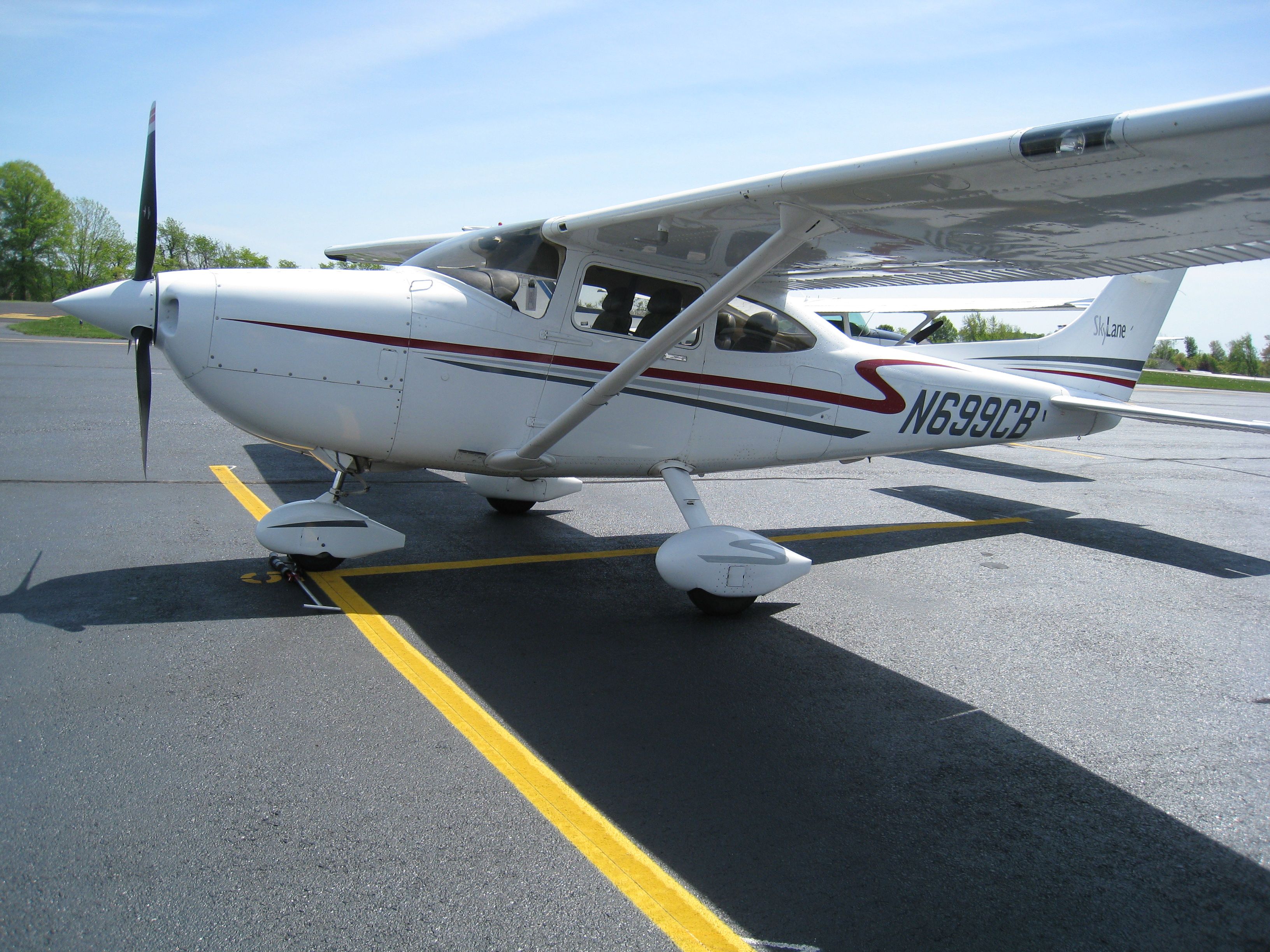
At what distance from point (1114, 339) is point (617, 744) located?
7751 millimetres

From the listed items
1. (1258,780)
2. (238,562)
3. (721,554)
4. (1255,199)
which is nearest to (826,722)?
(721,554)

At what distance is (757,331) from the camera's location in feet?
19.5

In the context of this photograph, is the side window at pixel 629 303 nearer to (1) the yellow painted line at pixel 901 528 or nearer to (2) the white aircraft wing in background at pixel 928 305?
(1) the yellow painted line at pixel 901 528

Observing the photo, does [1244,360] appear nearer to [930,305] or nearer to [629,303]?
[930,305]

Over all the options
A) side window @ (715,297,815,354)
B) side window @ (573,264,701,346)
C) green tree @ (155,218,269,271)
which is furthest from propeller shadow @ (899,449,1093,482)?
green tree @ (155,218,269,271)

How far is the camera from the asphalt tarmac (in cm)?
246

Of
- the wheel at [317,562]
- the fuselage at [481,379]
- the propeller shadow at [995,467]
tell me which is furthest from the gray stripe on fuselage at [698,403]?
the propeller shadow at [995,467]

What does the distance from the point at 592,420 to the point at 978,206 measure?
2640mm

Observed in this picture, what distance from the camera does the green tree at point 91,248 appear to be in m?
81.0

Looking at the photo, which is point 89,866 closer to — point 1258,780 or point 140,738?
point 140,738

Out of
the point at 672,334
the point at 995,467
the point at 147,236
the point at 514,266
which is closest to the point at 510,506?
the point at 514,266

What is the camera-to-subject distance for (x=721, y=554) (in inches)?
199

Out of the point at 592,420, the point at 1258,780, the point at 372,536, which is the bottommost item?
the point at 1258,780

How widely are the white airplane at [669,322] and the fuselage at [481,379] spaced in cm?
1
